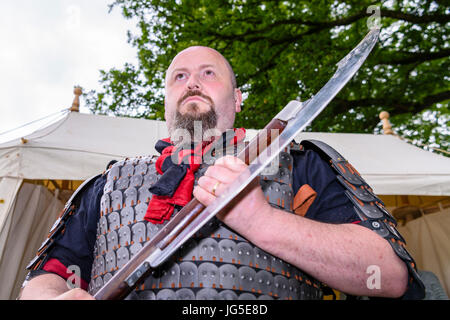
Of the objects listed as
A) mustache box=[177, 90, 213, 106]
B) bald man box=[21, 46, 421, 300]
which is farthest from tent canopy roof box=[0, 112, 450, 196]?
mustache box=[177, 90, 213, 106]

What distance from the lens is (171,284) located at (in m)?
1.41

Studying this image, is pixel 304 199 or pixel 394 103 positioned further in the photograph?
pixel 394 103

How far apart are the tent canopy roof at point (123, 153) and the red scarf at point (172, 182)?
6.19ft

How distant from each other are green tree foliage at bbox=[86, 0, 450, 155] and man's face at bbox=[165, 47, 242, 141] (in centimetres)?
551

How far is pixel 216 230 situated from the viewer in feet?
5.04

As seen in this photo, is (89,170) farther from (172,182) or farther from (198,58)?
(172,182)

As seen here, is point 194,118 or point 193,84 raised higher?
point 193,84

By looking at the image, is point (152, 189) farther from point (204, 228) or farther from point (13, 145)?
point (13, 145)

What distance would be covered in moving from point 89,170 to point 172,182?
215 cm

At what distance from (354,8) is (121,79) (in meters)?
6.38

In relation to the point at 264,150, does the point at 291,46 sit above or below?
above

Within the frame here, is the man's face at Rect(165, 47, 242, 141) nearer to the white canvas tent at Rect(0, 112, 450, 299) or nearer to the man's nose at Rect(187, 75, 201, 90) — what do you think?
the man's nose at Rect(187, 75, 201, 90)

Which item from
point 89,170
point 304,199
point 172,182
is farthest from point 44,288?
point 89,170
